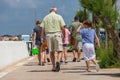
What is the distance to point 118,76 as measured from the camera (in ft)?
43.8

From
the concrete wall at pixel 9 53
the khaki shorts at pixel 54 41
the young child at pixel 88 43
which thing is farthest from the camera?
the concrete wall at pixel 9 53

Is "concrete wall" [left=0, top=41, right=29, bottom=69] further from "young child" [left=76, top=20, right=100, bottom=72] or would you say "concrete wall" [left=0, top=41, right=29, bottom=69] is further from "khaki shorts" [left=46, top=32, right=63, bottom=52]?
"young child" [left=76, top=20, right=100, bottom=72]

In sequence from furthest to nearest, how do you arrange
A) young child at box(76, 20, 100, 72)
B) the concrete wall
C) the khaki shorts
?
the concrete wall, the khaki shorts, young child at box(76, 20, 100, 72)

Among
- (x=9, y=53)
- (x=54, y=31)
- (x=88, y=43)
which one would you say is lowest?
(x=88, y=43)

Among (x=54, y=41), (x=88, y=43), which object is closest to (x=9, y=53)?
(x=54, y=41)

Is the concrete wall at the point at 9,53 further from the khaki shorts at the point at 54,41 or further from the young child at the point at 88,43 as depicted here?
the young child at the point at 88,43

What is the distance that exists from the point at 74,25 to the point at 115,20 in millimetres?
4701

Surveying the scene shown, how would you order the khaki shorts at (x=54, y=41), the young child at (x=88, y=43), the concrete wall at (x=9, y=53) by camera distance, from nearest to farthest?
the young child at (x=88, y=43) → the khaki shorts at (x=54, y=41) → the concrete wall at (x=9, y=53)

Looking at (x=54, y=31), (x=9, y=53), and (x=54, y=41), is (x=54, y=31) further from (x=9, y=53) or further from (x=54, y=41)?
(x=9, y=53)

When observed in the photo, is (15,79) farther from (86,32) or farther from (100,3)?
(100,3)

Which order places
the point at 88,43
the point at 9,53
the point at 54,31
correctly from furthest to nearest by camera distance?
the point at 9,53 < the point at 54,31 < the point at 88,43

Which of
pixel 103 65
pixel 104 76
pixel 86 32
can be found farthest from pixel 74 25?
pixel 104 76

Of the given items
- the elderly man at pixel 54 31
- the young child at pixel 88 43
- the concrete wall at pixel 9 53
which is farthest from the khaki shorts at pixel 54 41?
the concrete wall at pixel 9 53

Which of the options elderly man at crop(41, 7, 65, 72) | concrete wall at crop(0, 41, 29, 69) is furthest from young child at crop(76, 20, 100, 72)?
concrete wall at crop(0, 41, 29, 69)
